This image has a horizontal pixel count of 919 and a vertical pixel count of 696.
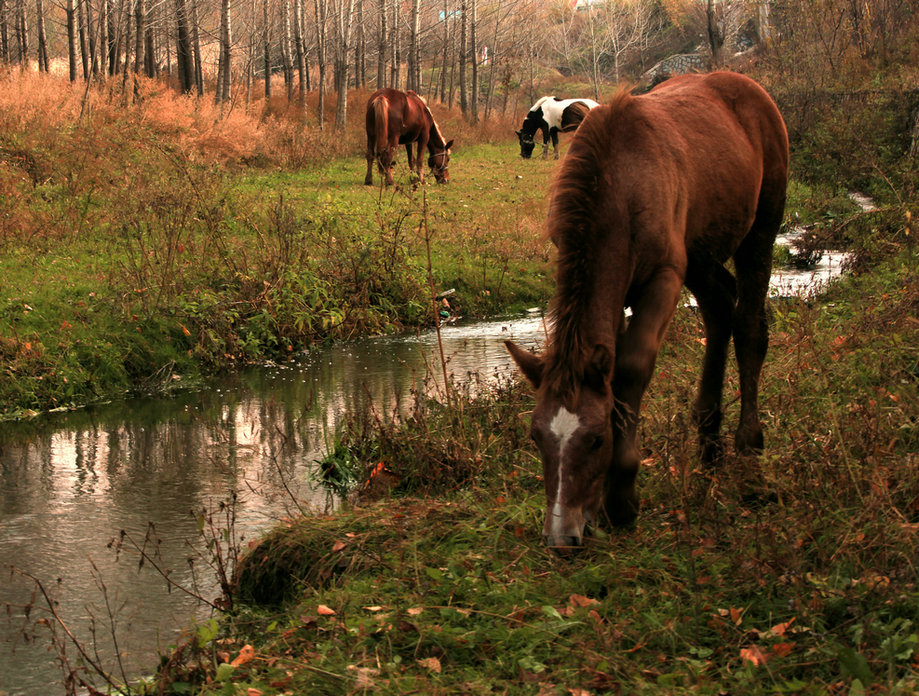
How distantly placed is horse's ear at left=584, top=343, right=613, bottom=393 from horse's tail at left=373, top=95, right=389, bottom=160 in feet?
46.5

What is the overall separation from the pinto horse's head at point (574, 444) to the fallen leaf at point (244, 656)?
1.17 m

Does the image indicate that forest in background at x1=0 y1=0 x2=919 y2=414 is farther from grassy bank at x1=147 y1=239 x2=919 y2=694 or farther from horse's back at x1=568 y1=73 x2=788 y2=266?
grassy bank at x1=147 y1=239 x2=919 y2=694

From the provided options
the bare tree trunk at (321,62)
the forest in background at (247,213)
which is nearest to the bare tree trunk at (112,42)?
the forest in background at (247,213)

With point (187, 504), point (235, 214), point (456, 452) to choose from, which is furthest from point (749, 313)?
point (235, 214)

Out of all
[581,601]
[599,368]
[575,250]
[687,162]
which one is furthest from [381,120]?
[581,601]

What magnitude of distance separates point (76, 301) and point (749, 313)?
6359 mm

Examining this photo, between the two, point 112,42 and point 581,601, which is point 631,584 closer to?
point 581,601

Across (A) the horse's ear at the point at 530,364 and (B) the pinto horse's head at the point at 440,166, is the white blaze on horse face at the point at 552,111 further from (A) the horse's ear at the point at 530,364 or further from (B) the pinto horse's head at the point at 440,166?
(A) the horse's ear at the point at 530,364

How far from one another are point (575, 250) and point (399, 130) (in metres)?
15.0

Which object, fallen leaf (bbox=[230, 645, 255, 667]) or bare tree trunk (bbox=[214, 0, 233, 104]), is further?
bare tree trunk (bbox=[214, 0, 233, 104])

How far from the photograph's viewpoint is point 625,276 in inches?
153

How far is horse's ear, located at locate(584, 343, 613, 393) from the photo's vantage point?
11.8ft

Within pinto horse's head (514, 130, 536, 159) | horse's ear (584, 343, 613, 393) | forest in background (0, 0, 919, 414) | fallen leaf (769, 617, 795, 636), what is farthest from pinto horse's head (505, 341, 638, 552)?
pinto horse's head (514, 130, 536, 159)

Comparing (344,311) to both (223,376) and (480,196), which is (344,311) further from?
(480,196)
